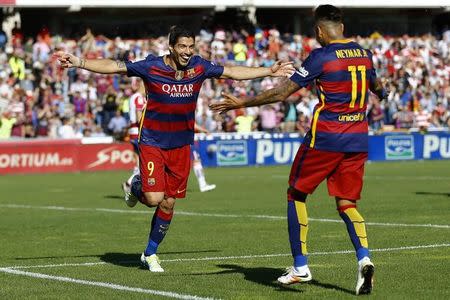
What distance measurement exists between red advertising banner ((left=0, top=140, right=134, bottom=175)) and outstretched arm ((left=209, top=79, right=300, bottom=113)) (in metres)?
23.4

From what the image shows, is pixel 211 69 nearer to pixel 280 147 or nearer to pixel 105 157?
pixel 105 157

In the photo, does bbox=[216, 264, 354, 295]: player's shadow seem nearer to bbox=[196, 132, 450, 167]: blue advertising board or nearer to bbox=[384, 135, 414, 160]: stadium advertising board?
bbox=[196, 132, 450, 167]: blue advertising board

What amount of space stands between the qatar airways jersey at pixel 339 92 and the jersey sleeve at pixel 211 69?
2.23 m

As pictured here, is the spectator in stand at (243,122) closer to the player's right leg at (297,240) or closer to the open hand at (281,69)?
the open hand at (281,69)

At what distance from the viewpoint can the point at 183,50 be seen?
38.4 ft

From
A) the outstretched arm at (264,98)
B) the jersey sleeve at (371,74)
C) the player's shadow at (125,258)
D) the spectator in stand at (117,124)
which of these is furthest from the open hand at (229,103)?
the spectator in stand at (117,124)

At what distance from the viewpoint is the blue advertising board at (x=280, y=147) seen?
36.0 metres

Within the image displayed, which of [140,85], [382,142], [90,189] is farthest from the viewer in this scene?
[382,142]

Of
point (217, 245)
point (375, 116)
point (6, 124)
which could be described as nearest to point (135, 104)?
point (217, 245)

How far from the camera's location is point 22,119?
3522 cm

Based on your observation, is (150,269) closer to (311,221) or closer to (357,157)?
(357,157)

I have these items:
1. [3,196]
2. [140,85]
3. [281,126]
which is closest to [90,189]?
[3,196]

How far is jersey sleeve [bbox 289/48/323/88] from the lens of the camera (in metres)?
9.85

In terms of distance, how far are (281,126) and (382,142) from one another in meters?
3.24
